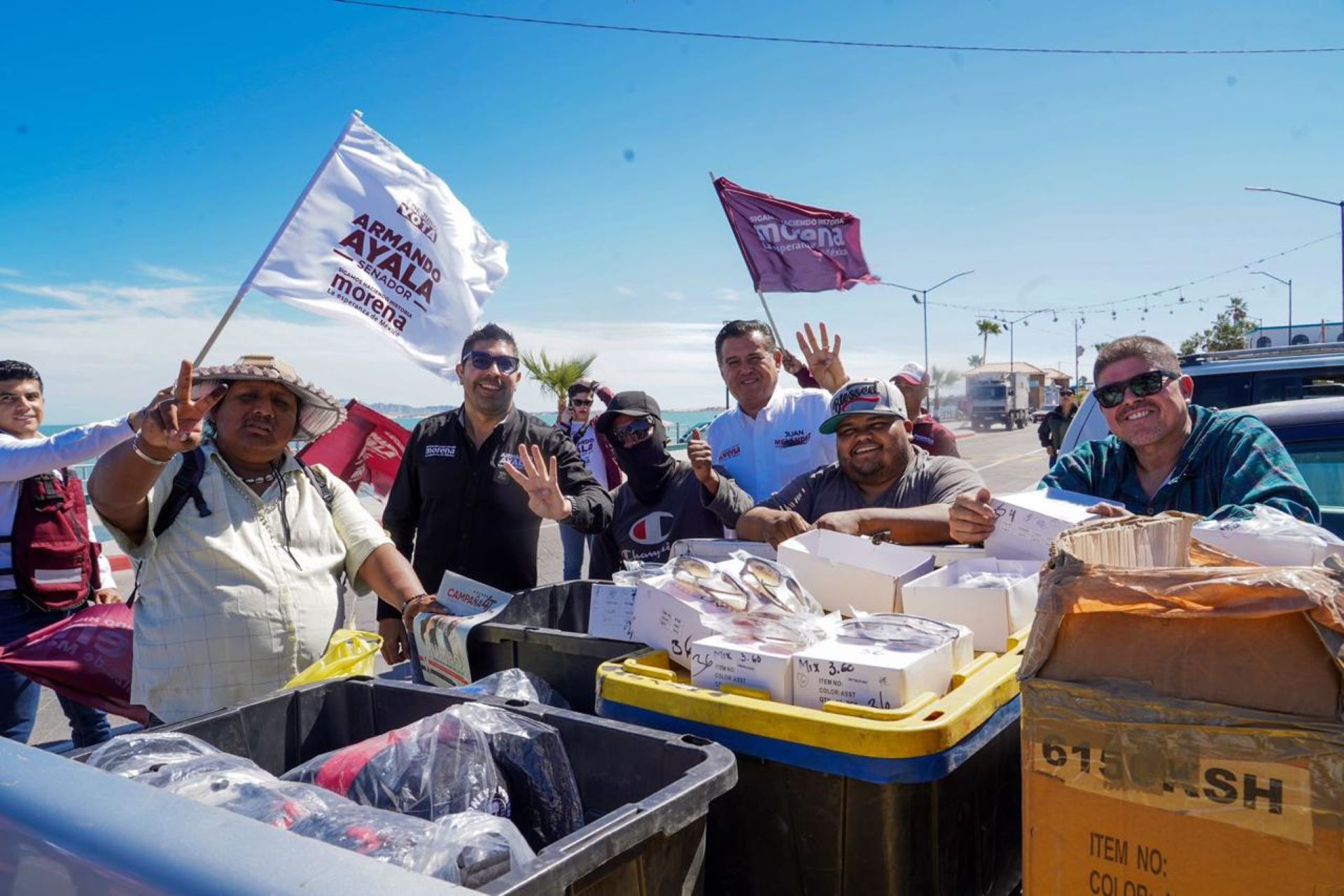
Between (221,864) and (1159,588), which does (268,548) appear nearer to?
(221,864)

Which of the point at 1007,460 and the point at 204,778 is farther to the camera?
the point at 1007,460

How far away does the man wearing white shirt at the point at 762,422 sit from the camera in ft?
14.2

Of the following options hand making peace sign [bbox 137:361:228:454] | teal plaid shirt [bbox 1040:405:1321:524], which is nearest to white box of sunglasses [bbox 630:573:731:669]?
hand making peace sign [bbox 137:361:228:454]

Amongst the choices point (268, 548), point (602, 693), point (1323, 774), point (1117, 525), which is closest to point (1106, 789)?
point (1323, 774)

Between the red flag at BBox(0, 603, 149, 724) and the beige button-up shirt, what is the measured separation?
560mm

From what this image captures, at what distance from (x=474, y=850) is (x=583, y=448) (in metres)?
7.10

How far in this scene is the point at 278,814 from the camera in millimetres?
1390

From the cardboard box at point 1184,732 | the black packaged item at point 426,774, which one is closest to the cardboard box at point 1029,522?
the cardboard box at point 1184,732

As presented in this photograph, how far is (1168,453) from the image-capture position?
2930 mm

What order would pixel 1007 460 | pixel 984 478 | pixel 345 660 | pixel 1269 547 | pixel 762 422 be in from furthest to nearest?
pixel 1007 460 < pixel 984 478 < pixel 762 422 < pixel 345 660 < pixel 1269 547

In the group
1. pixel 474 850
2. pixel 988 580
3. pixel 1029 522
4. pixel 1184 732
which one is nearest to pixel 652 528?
pixel 1029 522

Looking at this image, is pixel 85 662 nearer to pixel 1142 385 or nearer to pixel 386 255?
pixel 386 255

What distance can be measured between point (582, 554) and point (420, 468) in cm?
318

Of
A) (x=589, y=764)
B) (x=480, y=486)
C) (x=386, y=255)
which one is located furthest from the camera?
(x=386, y=255)
